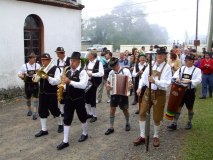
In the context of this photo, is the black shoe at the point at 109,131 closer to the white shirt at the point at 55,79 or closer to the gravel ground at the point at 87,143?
Result: the gravel ground at the point at 87,143

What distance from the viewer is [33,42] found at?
591 inches

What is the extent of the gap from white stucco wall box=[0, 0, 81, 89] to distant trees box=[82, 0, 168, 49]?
67.7 m

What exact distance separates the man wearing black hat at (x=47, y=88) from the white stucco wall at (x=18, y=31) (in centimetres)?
614

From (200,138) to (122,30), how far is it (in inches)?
3613

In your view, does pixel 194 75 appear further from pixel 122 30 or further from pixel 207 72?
pixel 122 30

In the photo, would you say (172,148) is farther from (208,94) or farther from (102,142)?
(208,94)

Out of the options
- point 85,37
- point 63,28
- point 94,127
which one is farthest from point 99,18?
point 94,127

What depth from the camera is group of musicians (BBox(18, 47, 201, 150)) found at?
6848 mm

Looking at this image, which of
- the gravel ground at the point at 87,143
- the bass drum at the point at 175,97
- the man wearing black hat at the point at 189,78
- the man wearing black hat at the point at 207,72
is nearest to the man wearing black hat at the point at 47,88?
the gravel ground at the point at 87,143

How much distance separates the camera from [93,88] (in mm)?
9125

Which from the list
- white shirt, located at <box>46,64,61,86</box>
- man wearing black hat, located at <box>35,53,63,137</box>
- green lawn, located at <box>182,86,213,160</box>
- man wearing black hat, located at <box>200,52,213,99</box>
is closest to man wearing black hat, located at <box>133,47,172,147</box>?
green lawn, located at <box>182,86,213,160</box>

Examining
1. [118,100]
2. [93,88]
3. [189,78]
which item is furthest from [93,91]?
[189,78]

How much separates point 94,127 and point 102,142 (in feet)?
4.04

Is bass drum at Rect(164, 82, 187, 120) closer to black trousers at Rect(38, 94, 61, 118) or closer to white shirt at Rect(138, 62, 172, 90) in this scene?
white shirt at Rect(138, 62, 172, 90)
